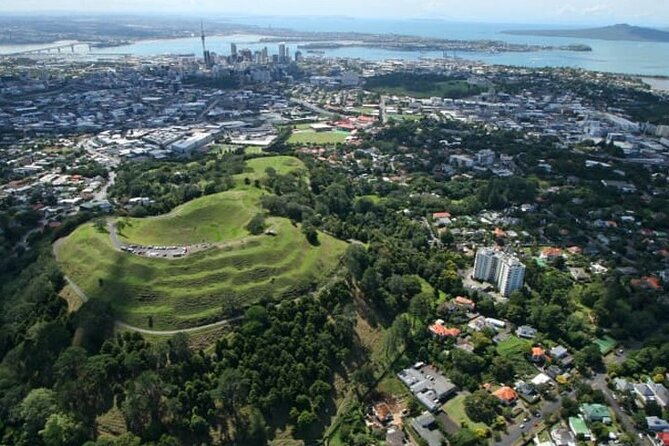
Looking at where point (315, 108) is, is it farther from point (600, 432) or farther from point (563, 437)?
point (600, 432)

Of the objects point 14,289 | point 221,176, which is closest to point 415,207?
point 221,176

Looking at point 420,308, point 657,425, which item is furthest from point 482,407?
point 657,425

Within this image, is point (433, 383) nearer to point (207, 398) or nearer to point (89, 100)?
point (207, 398)

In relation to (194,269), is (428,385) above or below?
below

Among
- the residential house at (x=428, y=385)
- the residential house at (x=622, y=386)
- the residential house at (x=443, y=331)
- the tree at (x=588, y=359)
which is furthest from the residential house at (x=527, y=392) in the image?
the residential house at (x=443, y=331)

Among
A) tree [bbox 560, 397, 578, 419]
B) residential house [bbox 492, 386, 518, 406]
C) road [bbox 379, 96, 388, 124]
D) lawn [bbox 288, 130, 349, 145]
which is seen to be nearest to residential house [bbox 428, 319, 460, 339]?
residential house [bbox 492, 386, 518, 406]

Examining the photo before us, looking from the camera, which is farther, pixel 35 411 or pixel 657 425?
pixel 657 425

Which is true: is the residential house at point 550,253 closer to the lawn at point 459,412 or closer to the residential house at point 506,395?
the residential house at point 506,395
